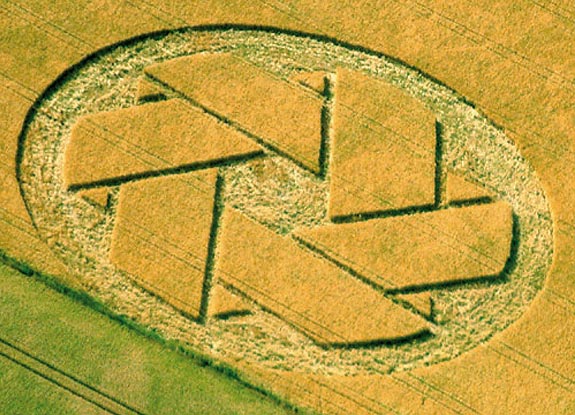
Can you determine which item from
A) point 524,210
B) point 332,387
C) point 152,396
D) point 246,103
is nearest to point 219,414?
point 152,396

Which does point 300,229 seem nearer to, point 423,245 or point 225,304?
point 225,304

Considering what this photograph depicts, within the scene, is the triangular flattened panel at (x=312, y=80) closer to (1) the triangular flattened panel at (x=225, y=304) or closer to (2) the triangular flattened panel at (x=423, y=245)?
(2) the triangular flattened panel at (x=423, y=245)

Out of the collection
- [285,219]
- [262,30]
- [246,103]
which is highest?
[262,30]

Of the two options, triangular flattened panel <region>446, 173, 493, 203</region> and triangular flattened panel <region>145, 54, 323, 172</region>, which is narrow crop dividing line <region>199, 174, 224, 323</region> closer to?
triangular flattened panel <region>145, 54, 323, 172</region>

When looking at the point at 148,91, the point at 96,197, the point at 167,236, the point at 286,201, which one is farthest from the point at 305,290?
the point at 148,91

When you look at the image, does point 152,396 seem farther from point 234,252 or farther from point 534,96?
point 534,96
